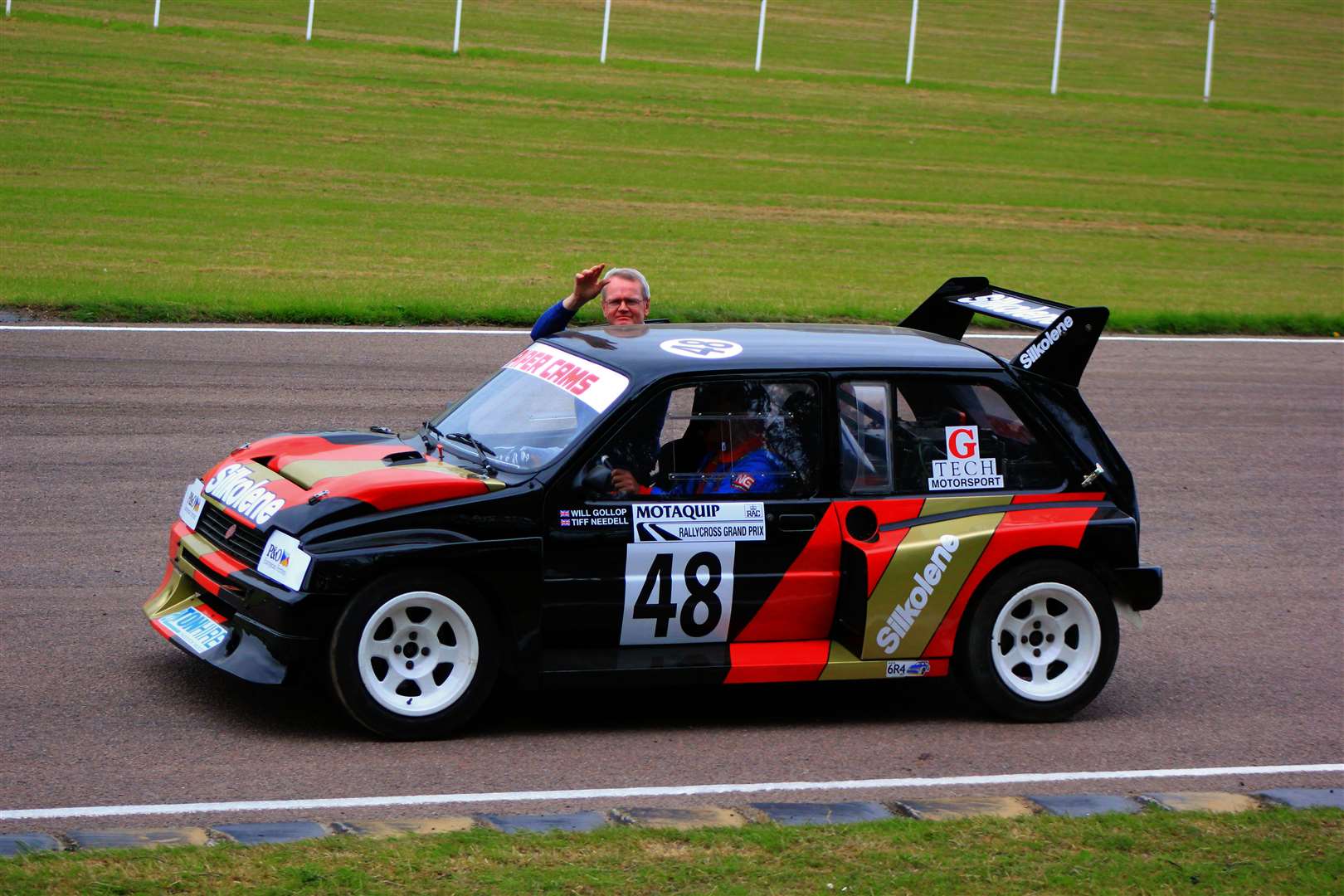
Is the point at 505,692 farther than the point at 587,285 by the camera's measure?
No

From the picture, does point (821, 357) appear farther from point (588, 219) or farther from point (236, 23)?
point (236, 23)

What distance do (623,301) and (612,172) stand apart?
60.4 feet

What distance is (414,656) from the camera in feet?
20.5

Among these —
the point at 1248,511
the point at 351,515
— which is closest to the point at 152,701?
the point at 351,515

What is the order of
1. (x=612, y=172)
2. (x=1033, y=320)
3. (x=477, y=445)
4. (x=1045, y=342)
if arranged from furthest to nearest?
(x=612, y=172), (x=1033, y=320), (x=1045, y=342), (x=477, y=445)

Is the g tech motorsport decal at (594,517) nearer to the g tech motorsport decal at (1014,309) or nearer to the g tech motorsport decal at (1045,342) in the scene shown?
the g tech motorsport decal at (1045,342)

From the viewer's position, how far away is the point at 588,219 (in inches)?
878

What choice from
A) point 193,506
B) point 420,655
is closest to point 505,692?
point 420,655

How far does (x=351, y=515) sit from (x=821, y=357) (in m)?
2.14

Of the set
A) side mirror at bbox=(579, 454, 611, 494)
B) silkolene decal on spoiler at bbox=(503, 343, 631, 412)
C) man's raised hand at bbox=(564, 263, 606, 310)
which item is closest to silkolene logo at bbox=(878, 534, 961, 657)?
side mirror at bbox=(579, 454, 611, 494)

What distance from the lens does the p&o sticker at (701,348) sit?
693 cm

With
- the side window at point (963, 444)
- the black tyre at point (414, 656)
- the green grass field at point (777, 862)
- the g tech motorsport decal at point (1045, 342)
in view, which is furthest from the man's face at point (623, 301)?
the green grass field at point (777, 862)

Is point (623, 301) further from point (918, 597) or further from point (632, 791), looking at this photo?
point (632, 791)

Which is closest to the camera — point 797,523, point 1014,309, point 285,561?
point 285,561
